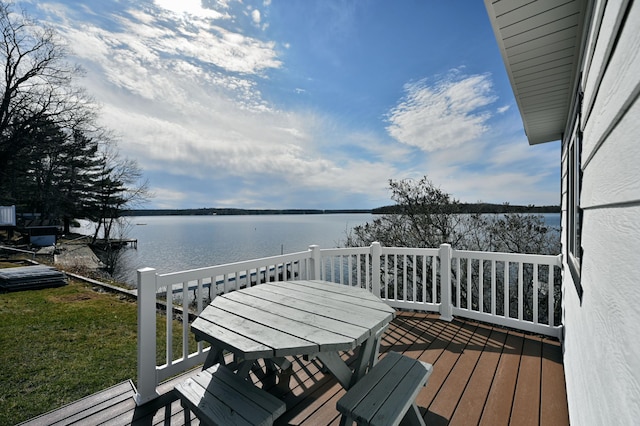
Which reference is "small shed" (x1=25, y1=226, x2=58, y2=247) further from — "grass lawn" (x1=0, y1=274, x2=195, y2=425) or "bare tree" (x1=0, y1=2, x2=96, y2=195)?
"grass lawn" (x1=0, y1=274, x2=195, y2=425)

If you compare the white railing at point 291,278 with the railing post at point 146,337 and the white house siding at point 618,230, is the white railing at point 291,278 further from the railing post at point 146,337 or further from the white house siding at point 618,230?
the white house siding at point 618,230

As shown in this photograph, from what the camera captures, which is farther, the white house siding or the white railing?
the white railing

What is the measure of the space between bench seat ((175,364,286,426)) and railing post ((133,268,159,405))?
31.5 inches

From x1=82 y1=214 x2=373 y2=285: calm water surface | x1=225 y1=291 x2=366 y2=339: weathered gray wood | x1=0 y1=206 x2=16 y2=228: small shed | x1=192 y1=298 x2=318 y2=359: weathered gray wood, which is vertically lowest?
x1=82 y1=214 x2=373 y2=285: calm water surface

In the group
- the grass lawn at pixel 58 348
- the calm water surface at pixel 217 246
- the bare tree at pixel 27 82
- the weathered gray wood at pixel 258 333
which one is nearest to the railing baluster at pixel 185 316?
the weathered gray wood at pixel 258 333

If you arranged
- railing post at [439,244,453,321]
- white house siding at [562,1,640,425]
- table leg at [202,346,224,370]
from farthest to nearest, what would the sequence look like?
1. railing post at [439,244,453,321]
2. table leg at [202,346,224,370]
3. white house siding at [562,1,640,425]

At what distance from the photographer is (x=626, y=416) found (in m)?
0.58

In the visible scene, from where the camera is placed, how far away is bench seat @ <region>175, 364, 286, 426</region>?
1.44 meters

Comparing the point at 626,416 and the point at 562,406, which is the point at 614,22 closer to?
the point at 626,416

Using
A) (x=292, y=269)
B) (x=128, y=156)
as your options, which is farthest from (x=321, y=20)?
(x=128, y=156)

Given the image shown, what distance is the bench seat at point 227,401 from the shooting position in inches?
56.5

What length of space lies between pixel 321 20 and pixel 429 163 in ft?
17.5

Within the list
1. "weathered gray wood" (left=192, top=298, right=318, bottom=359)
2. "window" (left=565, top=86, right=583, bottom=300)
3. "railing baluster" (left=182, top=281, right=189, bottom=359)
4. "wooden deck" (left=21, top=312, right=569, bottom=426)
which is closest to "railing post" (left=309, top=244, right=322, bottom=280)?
"wooden deck" (left=21, top=312, right=569, bottom=426)

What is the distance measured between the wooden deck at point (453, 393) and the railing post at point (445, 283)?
0.67 meters
